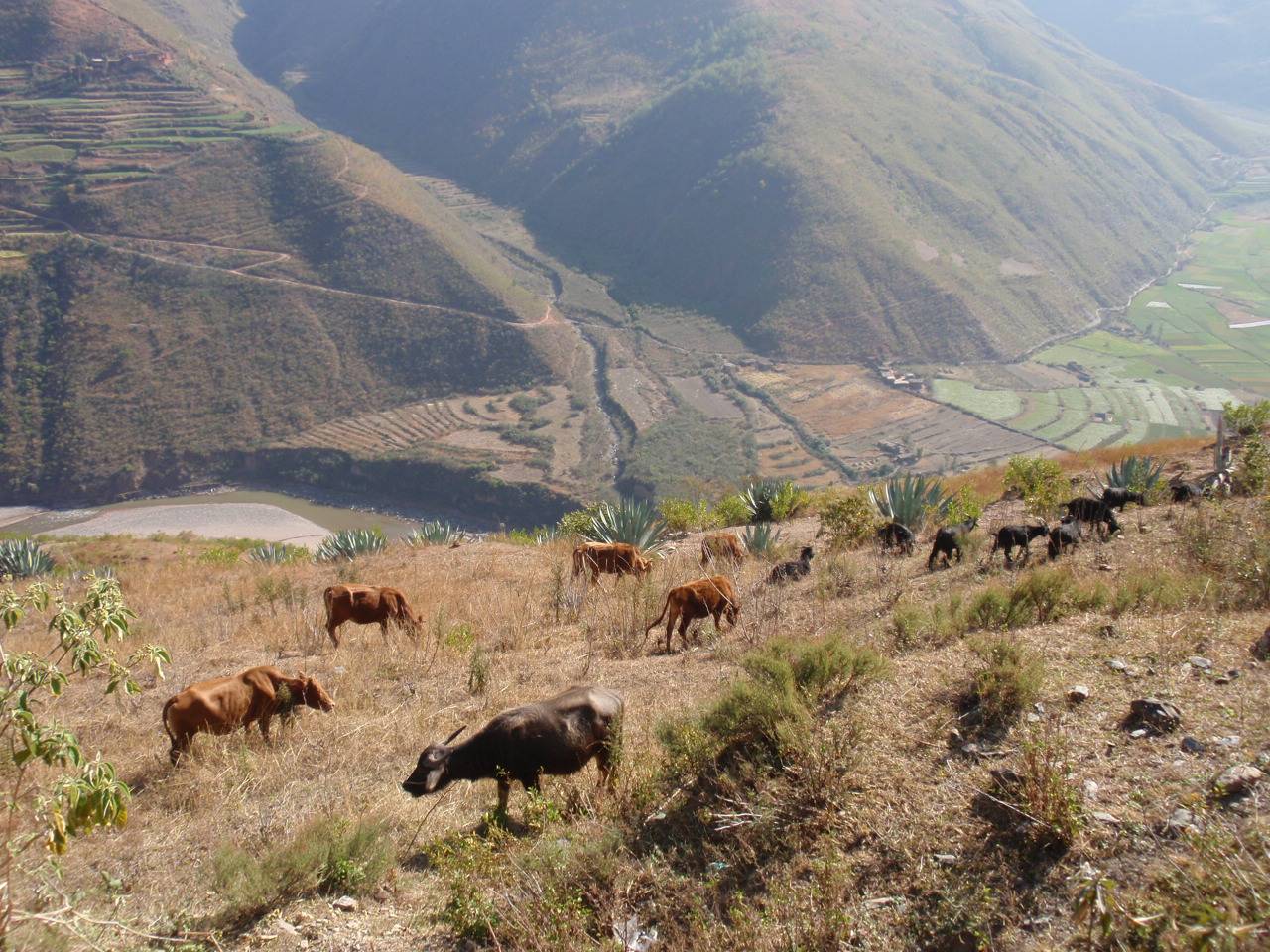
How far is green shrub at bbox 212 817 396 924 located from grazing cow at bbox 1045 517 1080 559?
6.43 m

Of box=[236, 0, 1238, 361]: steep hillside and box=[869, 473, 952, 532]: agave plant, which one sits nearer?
box=[869, 473, 952, 532]: agave plant

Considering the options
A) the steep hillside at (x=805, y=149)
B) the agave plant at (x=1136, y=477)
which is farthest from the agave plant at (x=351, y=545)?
the steep hillside at (x=805, y=149)

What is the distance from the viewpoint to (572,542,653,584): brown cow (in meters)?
10.3

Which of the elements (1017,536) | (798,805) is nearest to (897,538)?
(1017,536)

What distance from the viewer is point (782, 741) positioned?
167 inches

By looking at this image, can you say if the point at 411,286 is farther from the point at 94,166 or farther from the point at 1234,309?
the point at 1234,309

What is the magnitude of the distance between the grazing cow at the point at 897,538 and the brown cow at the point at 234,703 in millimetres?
6508

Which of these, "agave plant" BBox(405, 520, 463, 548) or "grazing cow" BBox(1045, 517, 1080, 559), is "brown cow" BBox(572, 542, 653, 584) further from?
"agave plant" BBox(405, 520, 463, 548)

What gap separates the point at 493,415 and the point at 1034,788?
54.9m

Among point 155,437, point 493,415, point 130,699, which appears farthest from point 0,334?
point 130,699

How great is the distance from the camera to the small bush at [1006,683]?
4289 mm

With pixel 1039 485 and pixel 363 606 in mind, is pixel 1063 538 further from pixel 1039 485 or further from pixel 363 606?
pixel 363 606

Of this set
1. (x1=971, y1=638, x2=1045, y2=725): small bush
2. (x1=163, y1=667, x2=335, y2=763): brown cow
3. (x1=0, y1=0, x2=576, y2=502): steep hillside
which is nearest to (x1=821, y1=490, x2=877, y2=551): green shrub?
(x1=971, y1=638, x2=1045, y2=725): small bush

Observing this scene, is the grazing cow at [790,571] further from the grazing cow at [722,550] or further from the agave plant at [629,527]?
the agave plant at [629,527]
